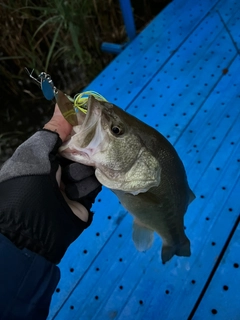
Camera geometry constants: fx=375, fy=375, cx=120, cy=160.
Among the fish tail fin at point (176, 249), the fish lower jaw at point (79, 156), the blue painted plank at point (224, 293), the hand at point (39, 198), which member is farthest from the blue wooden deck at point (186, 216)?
the fish lower jaw at point (79, 156)

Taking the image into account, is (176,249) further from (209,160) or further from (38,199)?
(209,160)

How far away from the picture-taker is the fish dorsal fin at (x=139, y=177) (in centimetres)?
121

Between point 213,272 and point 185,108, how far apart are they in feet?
3.62

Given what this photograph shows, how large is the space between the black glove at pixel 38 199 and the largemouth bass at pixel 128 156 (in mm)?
69

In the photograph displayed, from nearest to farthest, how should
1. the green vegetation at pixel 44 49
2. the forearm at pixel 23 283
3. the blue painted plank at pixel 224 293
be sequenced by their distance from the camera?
1. the forearm at pixel 23 283
2. the blue painted plank at pixel 224 293
3. the green vegetation at pixel 44 49

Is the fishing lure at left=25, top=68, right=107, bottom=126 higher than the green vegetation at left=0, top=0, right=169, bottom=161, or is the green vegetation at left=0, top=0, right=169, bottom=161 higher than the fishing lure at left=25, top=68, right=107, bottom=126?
the fishing lure at left=25, top=68, right=107, bottom=126

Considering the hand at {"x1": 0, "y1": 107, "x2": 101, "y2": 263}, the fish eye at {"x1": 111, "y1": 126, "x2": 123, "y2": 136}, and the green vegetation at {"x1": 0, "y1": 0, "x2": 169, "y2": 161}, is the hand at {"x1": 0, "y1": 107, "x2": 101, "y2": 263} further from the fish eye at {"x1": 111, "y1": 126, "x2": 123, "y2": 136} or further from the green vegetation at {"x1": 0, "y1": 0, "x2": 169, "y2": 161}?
the green vegetation at {"x1": 0, "y1": 0, "x2": 169, "y2": 161}

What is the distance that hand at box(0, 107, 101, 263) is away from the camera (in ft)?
3.63

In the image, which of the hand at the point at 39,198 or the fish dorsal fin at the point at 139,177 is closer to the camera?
the hand at the point at 39,198

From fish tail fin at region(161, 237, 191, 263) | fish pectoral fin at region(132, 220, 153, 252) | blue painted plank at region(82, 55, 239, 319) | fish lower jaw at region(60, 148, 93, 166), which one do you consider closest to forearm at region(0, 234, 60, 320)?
fish lower jaw at region(60, 148, 93, 166)

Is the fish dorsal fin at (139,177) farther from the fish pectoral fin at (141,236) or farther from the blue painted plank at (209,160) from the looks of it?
the blue painted plank at (209,160)

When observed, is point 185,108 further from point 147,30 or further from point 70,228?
point 70,228

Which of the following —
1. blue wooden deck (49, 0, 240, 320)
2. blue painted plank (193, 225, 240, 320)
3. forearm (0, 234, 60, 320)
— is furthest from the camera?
blue wooden deck (49, 0, 240, 320)

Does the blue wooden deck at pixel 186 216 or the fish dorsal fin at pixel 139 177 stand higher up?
the fish dorsal fin at pixel 139 177
